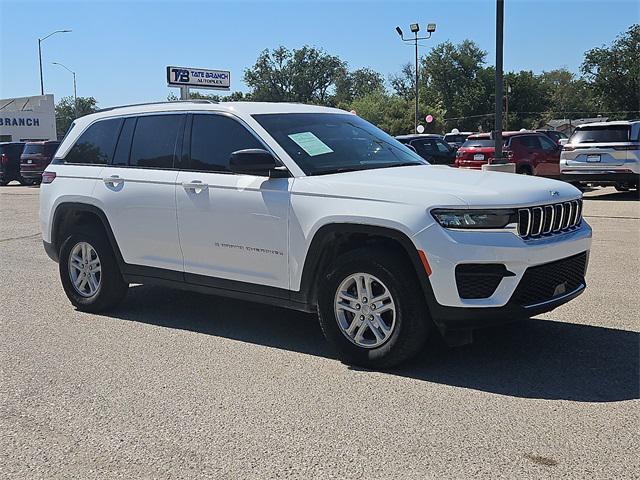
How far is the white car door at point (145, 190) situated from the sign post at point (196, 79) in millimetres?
32869

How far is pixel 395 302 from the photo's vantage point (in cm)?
473

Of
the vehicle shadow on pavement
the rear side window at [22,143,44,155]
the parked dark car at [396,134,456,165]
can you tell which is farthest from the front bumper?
the rear side window at [22,143,44,155]

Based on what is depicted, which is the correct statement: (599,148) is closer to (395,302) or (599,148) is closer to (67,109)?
(395,302)

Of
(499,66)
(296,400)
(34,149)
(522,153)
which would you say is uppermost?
(499,66)

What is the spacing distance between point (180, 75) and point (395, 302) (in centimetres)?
3695

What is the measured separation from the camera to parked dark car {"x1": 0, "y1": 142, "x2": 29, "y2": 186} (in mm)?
29386

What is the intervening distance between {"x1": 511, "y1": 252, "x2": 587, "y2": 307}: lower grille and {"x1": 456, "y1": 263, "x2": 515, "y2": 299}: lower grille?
0.15 m

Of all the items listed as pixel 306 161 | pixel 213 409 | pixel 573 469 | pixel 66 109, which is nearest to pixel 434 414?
pixel 573 469

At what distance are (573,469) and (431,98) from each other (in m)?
94.6

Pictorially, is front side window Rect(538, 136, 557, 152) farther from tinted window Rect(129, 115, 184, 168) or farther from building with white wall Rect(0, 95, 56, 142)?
building with white wall Rect(0, 95, 56, 142)

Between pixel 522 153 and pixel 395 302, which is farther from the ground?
pixel 522 153

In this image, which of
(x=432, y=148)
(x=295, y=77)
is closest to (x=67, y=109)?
(x=295, y=77)

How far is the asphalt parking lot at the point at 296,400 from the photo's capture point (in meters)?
3.59

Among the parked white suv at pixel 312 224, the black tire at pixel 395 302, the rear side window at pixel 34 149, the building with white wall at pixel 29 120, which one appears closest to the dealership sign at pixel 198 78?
the rear side window at pixel 34 149
